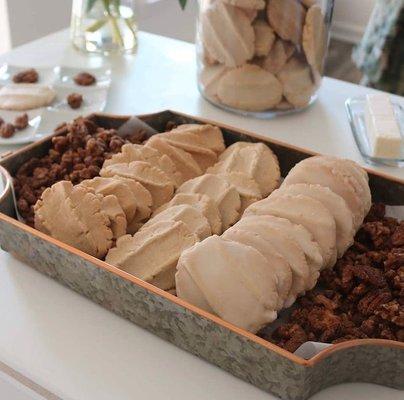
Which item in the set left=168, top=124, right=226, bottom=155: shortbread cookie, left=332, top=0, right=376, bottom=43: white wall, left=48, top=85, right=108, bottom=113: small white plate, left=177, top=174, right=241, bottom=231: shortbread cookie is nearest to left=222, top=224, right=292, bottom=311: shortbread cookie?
left=177, top=174, right=241, bottom=231: shortbread cookie

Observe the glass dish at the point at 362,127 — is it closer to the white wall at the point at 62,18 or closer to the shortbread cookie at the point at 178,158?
the shortbread cookie at the point at 178,158

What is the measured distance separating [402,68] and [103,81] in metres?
1.06

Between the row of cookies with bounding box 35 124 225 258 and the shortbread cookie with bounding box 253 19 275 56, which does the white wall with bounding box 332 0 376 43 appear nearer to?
the shortbread cookie with bounding box 253 19 275 56

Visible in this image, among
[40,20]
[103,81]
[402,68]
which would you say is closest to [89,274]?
[103,81]

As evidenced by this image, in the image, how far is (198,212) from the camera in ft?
2.23

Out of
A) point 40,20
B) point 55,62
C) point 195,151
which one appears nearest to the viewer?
point 195,151

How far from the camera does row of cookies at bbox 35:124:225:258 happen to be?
2.16 ft

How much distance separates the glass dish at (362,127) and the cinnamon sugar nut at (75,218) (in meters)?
0.44

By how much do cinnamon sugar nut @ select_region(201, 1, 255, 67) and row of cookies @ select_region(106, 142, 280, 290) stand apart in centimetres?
19

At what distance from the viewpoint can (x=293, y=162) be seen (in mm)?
816

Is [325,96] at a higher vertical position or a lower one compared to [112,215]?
lower

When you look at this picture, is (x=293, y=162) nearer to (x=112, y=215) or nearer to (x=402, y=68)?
(x=112, y=215)

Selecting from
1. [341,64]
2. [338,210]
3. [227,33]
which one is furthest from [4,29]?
[341,64]

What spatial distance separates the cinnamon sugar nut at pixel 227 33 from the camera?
3.07 feet
